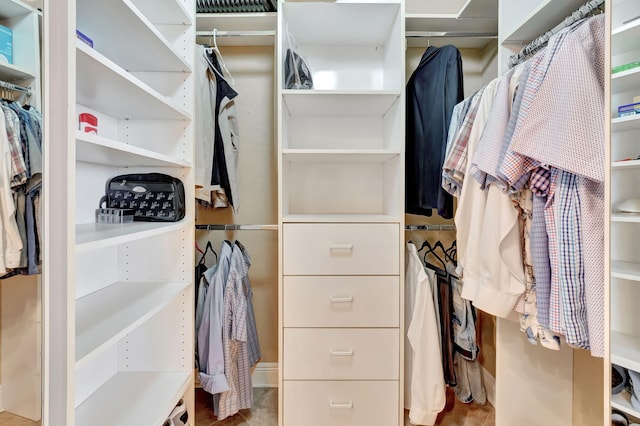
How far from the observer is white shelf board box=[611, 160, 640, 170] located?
0.75 metres

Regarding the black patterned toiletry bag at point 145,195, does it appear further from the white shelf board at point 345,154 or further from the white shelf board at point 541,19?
the white shelf board at point 541,19

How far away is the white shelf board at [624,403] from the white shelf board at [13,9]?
58.6 inches

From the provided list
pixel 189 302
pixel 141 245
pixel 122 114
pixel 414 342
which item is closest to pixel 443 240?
pixel 414 342

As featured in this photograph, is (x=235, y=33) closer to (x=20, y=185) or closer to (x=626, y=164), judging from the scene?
(x=20, y=185)

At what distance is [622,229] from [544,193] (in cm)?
19

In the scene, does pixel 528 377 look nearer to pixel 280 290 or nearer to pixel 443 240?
pixel 443 240

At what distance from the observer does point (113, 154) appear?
99 centimetres

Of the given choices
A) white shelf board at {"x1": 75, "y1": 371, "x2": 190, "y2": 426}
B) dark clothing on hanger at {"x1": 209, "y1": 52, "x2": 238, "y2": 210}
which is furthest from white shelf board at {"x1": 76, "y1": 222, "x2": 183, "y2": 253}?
white shelf board at {"x1": 75, "y1": 371, "x2": 190, "y2": 426}

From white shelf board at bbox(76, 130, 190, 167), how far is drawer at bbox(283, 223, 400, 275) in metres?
0.55

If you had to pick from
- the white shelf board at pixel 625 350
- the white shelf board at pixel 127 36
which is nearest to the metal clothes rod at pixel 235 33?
the white shelf board at pixel 127 36

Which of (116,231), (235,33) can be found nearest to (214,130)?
(235,33)

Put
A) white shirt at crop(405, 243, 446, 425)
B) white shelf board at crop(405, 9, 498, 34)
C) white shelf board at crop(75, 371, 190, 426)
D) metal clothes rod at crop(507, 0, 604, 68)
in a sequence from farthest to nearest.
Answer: white shelf board at crop(405, 9, 498, 34), white shirt at crop(405, 243, 446, 425), white shelf board at crop(75, 371, 190, 426), metal clothes rod at crop(507, 0, 604, 68)

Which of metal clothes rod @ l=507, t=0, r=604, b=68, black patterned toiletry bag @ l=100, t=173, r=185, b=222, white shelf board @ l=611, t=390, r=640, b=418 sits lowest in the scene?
white shelf board @ l=611, t=390, r=640, b=418

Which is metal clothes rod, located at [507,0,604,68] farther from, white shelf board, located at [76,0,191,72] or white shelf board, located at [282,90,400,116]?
white shelf board, located at [76,0,191,72]
